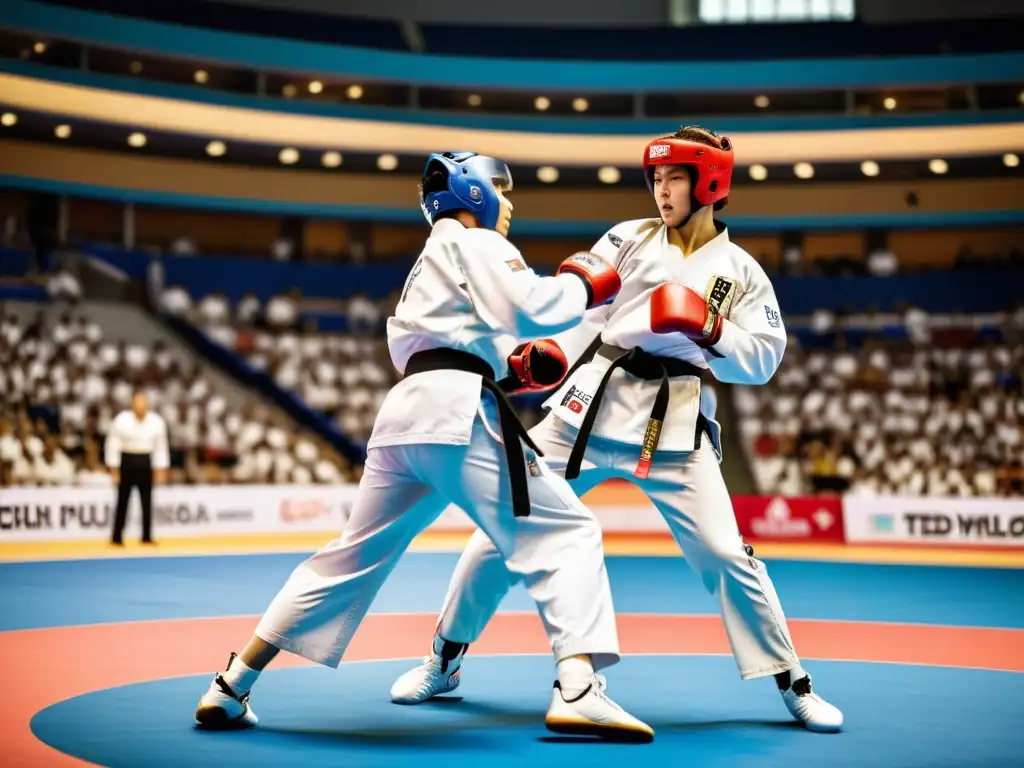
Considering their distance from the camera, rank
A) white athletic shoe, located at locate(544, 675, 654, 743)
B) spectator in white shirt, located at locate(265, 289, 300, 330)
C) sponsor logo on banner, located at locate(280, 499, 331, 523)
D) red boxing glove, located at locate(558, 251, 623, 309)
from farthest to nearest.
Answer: spectator in white shirt, located at locate(265, 289, 300, 330) < sponsor logo on banner, located at locate(280, 499, 331, 523) < red boxing glove, located at locate(558, 251, 623, 309) < white athletic shoe, located at locate(544, 675, 654, 743)

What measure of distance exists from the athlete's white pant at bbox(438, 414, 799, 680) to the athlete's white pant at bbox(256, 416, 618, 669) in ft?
1.78

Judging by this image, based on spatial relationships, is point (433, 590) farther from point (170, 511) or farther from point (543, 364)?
point (170, 511)

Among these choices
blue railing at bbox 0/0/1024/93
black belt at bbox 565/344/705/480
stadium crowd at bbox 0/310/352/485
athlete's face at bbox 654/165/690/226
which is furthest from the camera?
blue railing at bbox 0/0/1024/93

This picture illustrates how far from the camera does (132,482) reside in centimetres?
1411

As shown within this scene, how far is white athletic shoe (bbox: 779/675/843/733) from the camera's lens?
497cm

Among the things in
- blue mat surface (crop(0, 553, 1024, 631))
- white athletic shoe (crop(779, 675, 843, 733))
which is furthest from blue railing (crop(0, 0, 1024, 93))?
white athletic shoe (crop(779, 675, 843, 733))

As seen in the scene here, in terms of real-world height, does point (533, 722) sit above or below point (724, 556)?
below

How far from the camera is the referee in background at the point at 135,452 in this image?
14047mm

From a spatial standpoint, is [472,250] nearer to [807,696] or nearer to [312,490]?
[807,696]

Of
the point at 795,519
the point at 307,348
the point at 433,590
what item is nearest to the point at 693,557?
the point at 433,590

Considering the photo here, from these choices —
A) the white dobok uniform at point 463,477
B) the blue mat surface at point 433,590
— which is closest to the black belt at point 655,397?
the white dobok uniform at point 463,477

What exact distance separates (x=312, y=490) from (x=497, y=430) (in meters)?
12.7

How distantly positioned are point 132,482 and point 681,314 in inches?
407

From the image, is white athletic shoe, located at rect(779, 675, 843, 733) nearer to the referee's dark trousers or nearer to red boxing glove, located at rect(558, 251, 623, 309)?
red boxing glove, located at rect(558, 251, 623, 309)
